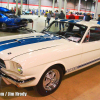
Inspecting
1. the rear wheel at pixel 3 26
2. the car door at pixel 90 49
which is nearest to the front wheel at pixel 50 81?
the car door at pixel 90 49

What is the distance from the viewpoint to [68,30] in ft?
13.3

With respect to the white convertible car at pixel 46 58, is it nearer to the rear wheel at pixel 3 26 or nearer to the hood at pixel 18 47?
the hood at pixel 18 47

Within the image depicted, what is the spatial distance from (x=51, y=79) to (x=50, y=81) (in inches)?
2.2

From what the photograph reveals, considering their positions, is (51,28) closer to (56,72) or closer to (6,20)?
(56,72)

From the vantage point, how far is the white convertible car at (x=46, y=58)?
229 centimetres

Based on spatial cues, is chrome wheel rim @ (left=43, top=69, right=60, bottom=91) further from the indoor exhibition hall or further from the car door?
the car door

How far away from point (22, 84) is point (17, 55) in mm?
534

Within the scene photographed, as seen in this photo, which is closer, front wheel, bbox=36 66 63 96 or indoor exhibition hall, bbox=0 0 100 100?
indoor exhibition hall, bbox=0 0 100 100

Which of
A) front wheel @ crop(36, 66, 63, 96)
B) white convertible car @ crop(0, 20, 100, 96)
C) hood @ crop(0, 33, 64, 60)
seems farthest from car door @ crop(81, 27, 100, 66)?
front wheel @ crop(36, 66, 63, 96)

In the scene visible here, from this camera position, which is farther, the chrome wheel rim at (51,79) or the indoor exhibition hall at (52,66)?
the chrome wheel rim at (51,79)

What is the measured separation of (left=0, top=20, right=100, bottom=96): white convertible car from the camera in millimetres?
2291

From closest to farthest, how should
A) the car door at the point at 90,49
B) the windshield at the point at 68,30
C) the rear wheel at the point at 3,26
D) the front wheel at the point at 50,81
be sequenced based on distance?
1. the front wheel at the point at 50,81
2. the car door at the point at 90,49
3. the windshield at the point at 68,30
4. the rear wheel at the point at 3,26

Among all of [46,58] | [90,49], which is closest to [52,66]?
[46,58]

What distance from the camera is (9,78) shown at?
2352 millimetres
